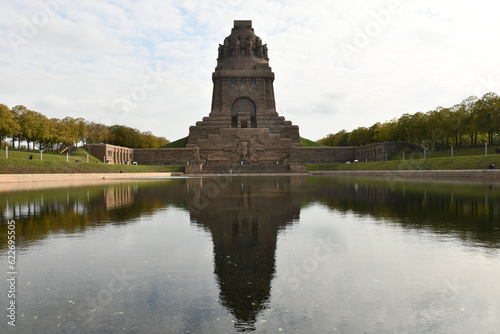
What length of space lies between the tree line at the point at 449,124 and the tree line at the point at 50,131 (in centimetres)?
6230

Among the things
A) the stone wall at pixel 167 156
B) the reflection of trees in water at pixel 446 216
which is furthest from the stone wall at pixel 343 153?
the reflection of trees in water at pixel 446 216

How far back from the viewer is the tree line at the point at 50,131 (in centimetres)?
5352

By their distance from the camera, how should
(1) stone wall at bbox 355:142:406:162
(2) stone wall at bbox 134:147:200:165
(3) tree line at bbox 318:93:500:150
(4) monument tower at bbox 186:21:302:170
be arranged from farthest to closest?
(4) monument tower at bbox 186:21:302:170 → (2) stone wall at bbox 134:147:200:165 → (1) stone wall at bbox 355:142:406:162 → (3) tree line at bbox 318:93:500:150

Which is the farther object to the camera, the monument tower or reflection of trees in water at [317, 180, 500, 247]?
the monument tower

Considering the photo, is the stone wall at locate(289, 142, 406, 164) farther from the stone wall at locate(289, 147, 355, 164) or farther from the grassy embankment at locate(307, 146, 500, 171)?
the grassy embankment at locate(307, 146, 500, 171)

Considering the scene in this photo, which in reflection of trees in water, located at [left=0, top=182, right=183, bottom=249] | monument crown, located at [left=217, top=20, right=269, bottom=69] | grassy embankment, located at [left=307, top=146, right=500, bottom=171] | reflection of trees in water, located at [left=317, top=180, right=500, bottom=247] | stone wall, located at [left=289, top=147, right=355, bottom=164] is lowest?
reflection of trees in water, located at [left=317, top=180, right=500, bottom=247]

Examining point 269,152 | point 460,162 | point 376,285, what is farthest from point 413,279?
point 269,152

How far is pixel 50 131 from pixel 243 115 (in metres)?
39.1

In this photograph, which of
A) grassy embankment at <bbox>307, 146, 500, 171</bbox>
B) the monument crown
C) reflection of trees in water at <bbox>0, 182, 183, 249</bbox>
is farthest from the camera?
the monument crown

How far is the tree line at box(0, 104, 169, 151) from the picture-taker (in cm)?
5352

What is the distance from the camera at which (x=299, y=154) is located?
7462 centimetres

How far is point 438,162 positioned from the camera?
44719 millimetres

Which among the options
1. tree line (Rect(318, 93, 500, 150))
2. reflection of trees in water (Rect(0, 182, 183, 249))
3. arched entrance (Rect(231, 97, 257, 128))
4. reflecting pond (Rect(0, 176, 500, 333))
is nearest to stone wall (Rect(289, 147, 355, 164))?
A: tree line (Rect(318, 93, 500, 150))

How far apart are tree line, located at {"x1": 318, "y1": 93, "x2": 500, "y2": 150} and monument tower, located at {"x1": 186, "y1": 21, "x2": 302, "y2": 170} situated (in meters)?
20.9
